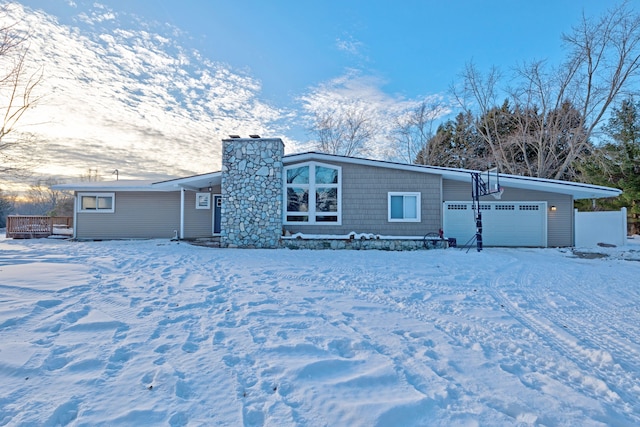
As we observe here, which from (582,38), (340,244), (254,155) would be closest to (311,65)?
(254,155)

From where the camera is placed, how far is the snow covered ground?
6.61 feet

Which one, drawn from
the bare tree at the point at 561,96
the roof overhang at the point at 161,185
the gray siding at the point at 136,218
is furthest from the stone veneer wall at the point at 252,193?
the bare tree at the point at 561,96

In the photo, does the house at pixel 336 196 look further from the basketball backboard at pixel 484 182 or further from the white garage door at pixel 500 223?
the basketball backboard at pixel 484 182

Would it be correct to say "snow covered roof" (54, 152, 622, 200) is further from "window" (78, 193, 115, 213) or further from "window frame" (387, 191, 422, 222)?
"window" (78, 193, 115, 213)

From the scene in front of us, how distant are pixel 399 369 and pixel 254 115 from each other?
16188 mm

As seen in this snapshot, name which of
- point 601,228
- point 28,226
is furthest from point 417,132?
point 28,226

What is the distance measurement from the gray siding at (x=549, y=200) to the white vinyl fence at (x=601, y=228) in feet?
3.98

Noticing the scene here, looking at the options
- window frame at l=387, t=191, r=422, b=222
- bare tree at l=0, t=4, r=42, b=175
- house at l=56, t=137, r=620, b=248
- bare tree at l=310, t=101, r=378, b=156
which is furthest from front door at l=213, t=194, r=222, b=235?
bare tree at l=310, t=101, r=378, b=156

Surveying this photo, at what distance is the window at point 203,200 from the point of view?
14.1 m

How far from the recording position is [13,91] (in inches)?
438

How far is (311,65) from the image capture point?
51.6ft

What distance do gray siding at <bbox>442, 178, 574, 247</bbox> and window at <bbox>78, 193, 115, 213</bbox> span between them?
1363 cm

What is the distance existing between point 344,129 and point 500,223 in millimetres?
15339

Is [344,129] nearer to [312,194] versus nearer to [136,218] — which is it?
[312,194]
